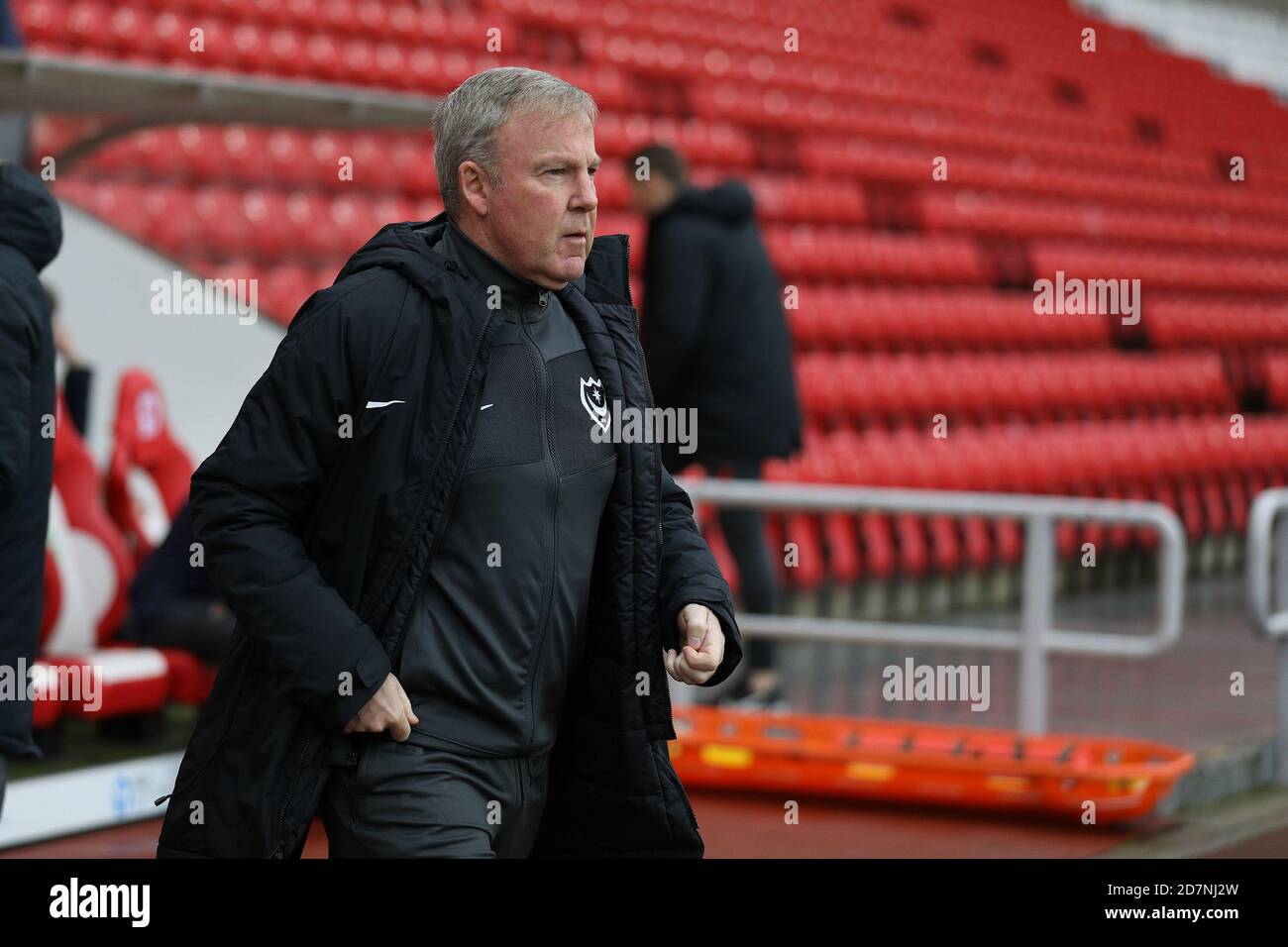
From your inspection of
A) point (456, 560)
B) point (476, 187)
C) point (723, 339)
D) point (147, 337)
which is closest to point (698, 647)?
point (456, 560)

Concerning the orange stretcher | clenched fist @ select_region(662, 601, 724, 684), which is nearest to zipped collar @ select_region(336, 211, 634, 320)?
clenched fist @ select_region(662, 601, 724, 684)

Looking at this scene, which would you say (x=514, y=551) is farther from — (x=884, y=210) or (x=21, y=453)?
(x=884, y=210)

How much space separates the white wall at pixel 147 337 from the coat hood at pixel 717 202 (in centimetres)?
150

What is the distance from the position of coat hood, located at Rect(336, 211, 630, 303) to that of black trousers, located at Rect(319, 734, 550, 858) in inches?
25.0

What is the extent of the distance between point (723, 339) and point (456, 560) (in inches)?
176

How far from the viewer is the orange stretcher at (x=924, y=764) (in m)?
5.88

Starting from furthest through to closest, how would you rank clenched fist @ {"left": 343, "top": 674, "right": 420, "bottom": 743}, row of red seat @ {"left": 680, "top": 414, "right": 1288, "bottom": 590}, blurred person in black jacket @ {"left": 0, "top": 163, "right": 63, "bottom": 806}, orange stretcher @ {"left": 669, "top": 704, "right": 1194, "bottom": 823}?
row of red seat @ {"left": 680, "top": 414, "right": 1288, "bottom": 590}
orange stretcher @ {"left": 669, "top": 704, "right": 1194, "bottom": 823}
blurred person in black jacket @ {"left": 0, "top": 163, "right": 63, "bottom": 806}
clenched fist @ {"left": 343, "top": 674, "right": 420, "bottom": 743}

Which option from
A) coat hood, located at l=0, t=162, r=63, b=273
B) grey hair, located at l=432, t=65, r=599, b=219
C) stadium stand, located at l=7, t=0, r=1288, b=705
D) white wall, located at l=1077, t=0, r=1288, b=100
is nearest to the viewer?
grey hair, located at l=432, t=65, r=599, b=219

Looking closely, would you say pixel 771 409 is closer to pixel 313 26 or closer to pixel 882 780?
pixel 882 780

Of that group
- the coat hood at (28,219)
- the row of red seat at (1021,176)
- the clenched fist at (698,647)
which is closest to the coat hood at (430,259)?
the clenched fist at (698,647)

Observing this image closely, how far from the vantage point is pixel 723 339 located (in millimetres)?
7215

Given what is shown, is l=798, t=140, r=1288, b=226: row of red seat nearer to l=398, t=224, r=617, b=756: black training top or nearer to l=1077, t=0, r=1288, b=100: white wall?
l=1077, t=0, r=1288, b=100: white wall

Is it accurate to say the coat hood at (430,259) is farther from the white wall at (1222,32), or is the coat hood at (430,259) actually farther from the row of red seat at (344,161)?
the white wall at (1222,32)

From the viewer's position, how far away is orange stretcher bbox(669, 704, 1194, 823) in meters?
5.88
